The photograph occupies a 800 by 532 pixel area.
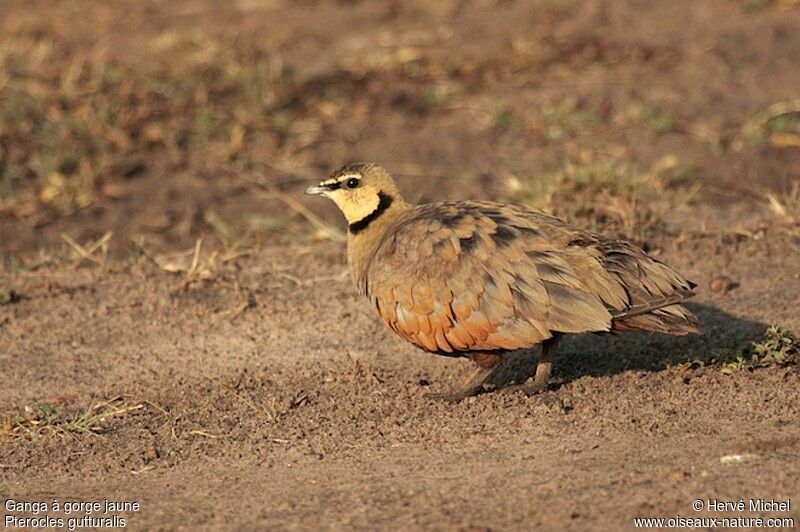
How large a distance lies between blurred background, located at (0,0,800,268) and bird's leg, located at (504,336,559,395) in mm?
1923

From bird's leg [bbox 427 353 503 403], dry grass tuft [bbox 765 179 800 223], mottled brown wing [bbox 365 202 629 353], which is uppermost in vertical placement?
mottled brown wing [bbox 365 202 629 353]

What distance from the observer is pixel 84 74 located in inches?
446

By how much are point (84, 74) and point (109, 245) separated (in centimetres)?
309

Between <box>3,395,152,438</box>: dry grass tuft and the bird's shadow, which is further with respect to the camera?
the bird's shadow

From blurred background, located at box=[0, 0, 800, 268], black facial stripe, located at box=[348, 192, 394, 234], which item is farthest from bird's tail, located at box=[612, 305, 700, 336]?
blurred background, located at box=[0, 0, 800, 268]

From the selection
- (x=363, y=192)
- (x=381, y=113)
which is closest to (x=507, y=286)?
(x=363, y=192)

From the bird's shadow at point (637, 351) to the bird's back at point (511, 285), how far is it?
0.60 m

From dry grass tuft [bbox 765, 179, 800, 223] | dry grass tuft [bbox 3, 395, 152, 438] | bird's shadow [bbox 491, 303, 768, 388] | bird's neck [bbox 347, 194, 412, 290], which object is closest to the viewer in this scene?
dry grass tuft [bbox 3, 395, 152, 438]

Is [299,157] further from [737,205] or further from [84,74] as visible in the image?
[737,205]

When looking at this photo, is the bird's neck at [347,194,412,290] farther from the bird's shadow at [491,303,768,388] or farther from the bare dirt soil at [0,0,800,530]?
the bird's shadow at [491,303,768,388]

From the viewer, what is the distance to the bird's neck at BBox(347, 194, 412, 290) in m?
6.14

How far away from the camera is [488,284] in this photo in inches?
214

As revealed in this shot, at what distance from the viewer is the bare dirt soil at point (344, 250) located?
503 cm

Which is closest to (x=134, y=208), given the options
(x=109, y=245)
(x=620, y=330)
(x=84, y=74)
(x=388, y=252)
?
(x=109, y=245)
